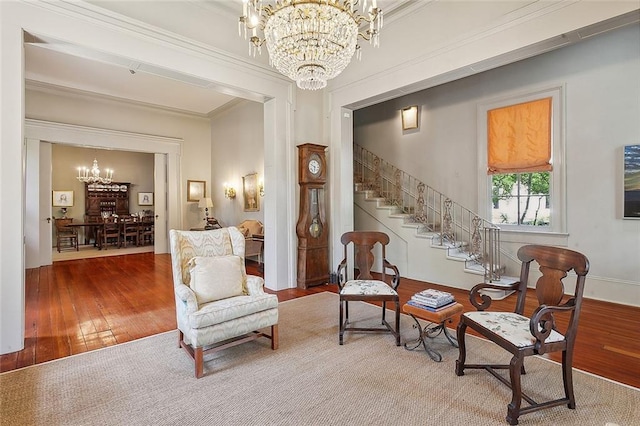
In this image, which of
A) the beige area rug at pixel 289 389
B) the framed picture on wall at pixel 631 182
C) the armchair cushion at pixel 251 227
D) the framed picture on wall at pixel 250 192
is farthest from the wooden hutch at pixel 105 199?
the framed picture on wall at pixel 631 182

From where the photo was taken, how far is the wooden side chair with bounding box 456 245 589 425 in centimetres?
189

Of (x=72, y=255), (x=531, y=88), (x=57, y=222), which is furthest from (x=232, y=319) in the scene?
(x=57, y=222)

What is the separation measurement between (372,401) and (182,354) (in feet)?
5.58

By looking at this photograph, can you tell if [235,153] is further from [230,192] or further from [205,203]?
[205,203]

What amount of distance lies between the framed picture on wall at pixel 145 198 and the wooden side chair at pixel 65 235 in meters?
2.18

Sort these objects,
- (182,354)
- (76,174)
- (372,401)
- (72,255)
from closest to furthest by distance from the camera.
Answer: (372,401), (182,354), (72,255), (76,174)

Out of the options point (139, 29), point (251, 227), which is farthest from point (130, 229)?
point (139, 29)

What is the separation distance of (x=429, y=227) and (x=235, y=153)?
5.19 metres

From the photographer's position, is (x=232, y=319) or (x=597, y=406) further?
(x=232, y=319)

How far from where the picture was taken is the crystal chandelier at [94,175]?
9766 mm

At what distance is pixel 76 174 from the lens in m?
10.6

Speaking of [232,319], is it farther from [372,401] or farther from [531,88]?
[531,88]

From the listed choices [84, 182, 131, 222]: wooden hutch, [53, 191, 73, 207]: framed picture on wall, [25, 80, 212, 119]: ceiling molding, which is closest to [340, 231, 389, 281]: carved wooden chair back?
[25, 80, 212, 119]: ceiling molding

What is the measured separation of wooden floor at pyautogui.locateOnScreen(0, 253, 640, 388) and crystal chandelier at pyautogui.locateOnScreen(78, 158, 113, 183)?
176 inches
